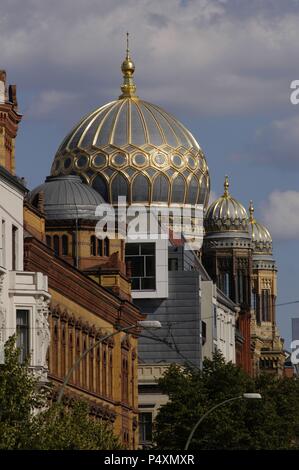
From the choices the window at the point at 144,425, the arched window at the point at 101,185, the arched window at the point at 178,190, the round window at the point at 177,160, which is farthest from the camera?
the arched window at the point at 178,190

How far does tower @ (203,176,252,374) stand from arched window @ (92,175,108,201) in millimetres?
35337

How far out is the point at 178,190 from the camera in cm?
15200

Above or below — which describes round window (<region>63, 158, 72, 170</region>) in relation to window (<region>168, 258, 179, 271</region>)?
above

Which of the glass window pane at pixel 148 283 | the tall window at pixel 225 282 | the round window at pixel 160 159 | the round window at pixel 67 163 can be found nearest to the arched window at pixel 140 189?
the round window at pixel 160 159

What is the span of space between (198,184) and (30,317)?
257 feet

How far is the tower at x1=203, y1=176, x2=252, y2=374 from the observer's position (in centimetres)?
18612

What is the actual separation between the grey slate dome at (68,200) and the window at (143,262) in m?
17.1

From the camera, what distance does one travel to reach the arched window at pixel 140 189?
151 m

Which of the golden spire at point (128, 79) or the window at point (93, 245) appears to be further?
the golden spire at point (128, 79)

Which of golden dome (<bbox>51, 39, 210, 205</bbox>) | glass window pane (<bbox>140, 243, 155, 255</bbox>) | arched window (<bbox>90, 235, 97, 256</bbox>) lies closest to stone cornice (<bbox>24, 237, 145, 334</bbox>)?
arched window (<bbox>90, 235, 97, 256</bbox>)

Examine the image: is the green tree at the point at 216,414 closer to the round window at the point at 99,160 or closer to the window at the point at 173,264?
the window at the point at 173,264

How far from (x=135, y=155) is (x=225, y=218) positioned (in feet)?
126

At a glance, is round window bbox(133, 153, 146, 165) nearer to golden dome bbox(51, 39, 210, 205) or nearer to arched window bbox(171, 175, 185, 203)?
golden dome bbox(51, 39, 210, 205)

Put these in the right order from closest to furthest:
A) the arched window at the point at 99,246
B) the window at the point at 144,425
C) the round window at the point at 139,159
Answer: the arched window at the point at 99,246 < the window at the point at 144,425 < the round window at the point at 139,159
